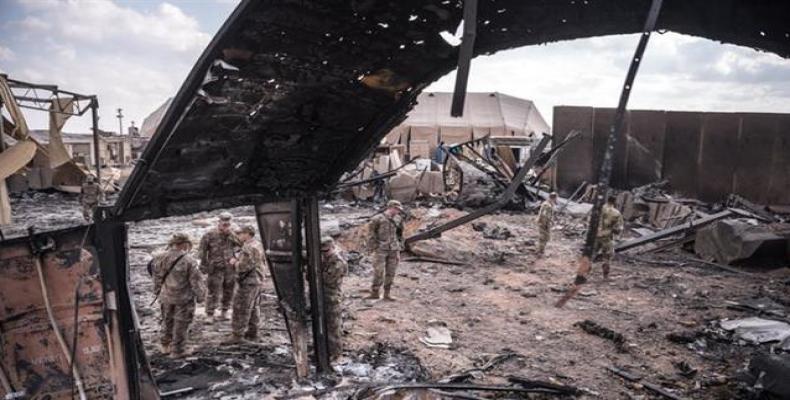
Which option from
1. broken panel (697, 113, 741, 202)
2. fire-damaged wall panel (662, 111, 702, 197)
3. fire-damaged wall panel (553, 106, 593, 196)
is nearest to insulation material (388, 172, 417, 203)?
fire-damaged wall panel (553, 106, 593, 196)

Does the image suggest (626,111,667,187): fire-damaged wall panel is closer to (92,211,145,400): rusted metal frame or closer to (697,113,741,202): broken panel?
(697,113,741,202): broken panel

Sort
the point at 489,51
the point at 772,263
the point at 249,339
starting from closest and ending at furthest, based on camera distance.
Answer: the point at 489,51
the point at 249,339
the point at 772,263

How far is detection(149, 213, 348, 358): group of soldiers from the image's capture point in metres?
6.32

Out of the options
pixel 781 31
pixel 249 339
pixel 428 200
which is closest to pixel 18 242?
pixel 249 339

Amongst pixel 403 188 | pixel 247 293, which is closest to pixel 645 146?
pixel 403 188

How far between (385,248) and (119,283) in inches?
231

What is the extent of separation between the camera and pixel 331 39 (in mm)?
3238

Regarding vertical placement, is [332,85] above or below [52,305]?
above

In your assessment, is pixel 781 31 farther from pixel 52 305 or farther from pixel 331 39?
pixel 52 305

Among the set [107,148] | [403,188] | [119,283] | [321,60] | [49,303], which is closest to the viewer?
[321,60]

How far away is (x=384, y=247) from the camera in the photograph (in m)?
9.41

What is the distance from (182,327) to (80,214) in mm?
14714

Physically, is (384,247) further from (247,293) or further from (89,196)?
(89,196)

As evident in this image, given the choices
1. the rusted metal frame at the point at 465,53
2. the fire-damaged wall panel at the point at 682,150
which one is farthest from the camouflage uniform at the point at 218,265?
the fire-damaged wall panel at the point at 682,150
